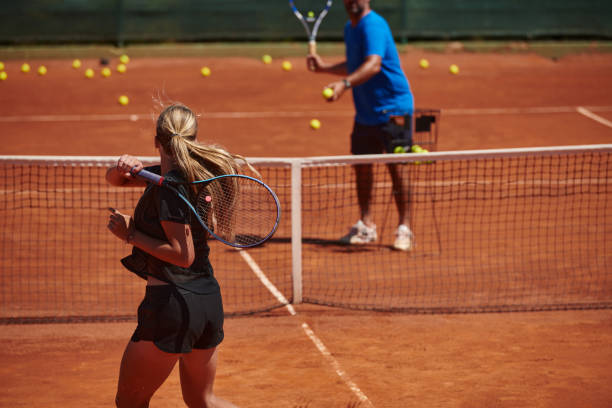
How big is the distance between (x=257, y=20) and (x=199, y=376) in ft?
53.2

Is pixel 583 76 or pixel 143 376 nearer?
pixel 143 376

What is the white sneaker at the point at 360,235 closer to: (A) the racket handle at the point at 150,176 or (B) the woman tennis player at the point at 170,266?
(B) the woman tennis player at the point at 170,266

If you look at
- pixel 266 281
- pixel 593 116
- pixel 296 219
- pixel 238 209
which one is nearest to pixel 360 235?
pixel 266 281

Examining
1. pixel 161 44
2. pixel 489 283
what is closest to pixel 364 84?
pixel 489 283

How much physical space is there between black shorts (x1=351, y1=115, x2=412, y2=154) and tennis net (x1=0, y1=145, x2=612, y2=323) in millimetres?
277

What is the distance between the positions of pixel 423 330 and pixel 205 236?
299 centimetres

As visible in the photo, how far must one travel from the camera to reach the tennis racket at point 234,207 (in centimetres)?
353

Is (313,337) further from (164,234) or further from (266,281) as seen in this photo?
(164,234)

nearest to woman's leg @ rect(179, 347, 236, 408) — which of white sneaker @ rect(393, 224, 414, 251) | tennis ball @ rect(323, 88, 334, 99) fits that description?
tennis ball @ rect(323, 88, 334, 99)

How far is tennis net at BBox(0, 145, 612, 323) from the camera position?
259 inches

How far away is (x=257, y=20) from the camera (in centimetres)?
1898

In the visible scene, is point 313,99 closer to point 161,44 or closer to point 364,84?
point 161,44

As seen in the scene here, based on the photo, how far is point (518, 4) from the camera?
19.2 m

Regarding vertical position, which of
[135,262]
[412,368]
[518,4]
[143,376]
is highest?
[518,4]
